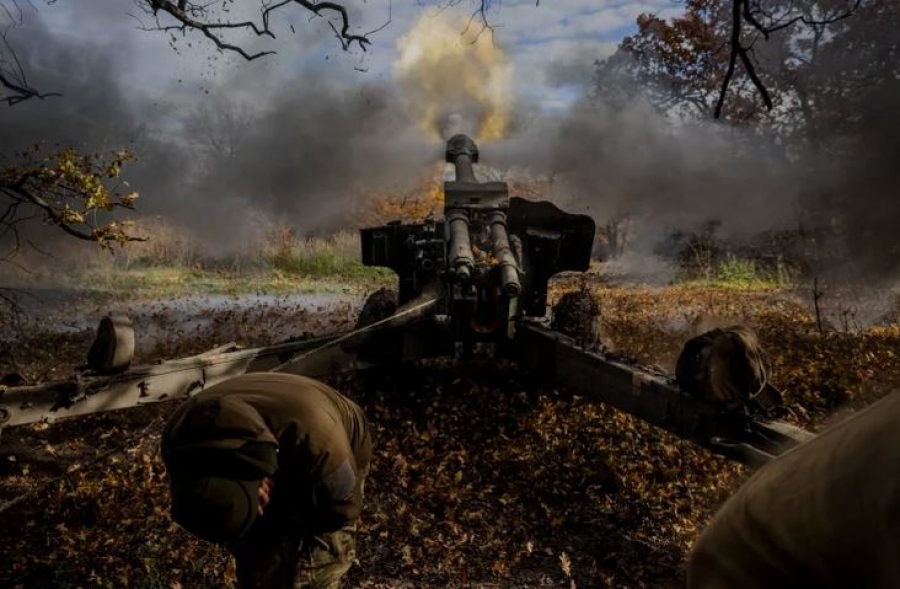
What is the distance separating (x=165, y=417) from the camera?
6.88 m

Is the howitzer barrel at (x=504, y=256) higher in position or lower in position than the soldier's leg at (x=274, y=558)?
higher

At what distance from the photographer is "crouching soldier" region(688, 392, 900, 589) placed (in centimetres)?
84

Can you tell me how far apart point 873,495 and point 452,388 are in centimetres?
680

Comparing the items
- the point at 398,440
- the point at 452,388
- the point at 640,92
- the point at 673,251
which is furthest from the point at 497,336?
the point at 640,92

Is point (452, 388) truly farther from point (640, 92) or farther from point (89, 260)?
point (640, 92)

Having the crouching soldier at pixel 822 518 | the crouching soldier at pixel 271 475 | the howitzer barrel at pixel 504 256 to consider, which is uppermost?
the howitzer barrel at pixel 504 256

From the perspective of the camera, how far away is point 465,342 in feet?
22.9

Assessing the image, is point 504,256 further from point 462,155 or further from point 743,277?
point 743,277

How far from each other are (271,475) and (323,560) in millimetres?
654

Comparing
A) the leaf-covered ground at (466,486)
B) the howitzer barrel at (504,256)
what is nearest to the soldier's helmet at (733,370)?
the leaf-covered ground at (466,486)

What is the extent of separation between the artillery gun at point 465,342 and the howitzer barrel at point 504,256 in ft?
0.05

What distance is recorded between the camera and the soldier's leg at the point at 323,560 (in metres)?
3.07

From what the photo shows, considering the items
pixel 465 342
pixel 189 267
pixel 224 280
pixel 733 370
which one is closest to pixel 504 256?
pixel 465 342

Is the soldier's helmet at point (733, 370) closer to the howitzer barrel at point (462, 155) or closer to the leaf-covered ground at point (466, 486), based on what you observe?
the leaf-covered ground at point (466, 486)
